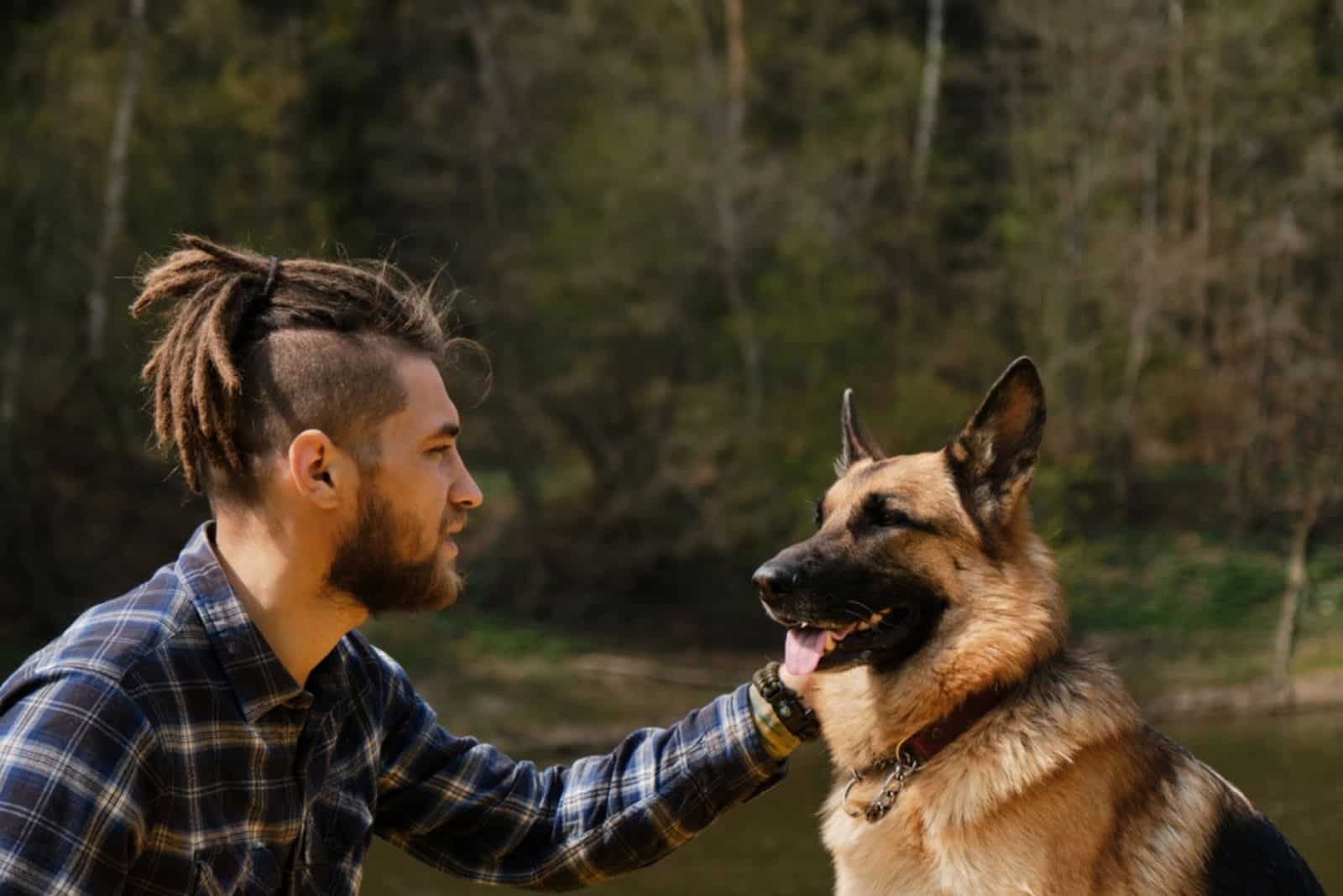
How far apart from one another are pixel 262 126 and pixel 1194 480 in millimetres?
13851

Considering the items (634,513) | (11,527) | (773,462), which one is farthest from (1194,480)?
(11,527)

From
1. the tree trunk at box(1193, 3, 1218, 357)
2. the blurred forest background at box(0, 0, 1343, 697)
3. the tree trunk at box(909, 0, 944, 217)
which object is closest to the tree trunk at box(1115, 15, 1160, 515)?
the blurred forest background at box(0, 0, 1343, 697)

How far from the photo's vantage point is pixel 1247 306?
21.5m

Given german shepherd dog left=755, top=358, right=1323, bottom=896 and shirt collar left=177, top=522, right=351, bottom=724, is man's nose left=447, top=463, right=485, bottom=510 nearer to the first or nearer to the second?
shirt collar left=177, top=522, right=351, bottom=724

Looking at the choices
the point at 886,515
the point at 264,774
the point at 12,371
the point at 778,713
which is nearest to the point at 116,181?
the point at 12,371

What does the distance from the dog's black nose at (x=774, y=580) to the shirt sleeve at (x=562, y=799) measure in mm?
411

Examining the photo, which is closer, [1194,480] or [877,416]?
[877,416]

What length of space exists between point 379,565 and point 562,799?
2.70 ft

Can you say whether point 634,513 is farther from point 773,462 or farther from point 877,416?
point 877,416

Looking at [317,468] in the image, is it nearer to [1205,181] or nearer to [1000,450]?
[1000,450]

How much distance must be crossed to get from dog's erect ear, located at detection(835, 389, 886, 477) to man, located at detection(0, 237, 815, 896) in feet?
5.16

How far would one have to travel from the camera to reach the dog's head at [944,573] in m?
3.42

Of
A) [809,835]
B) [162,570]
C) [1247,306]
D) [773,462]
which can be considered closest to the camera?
[162,570]

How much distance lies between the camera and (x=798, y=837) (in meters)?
9.59
